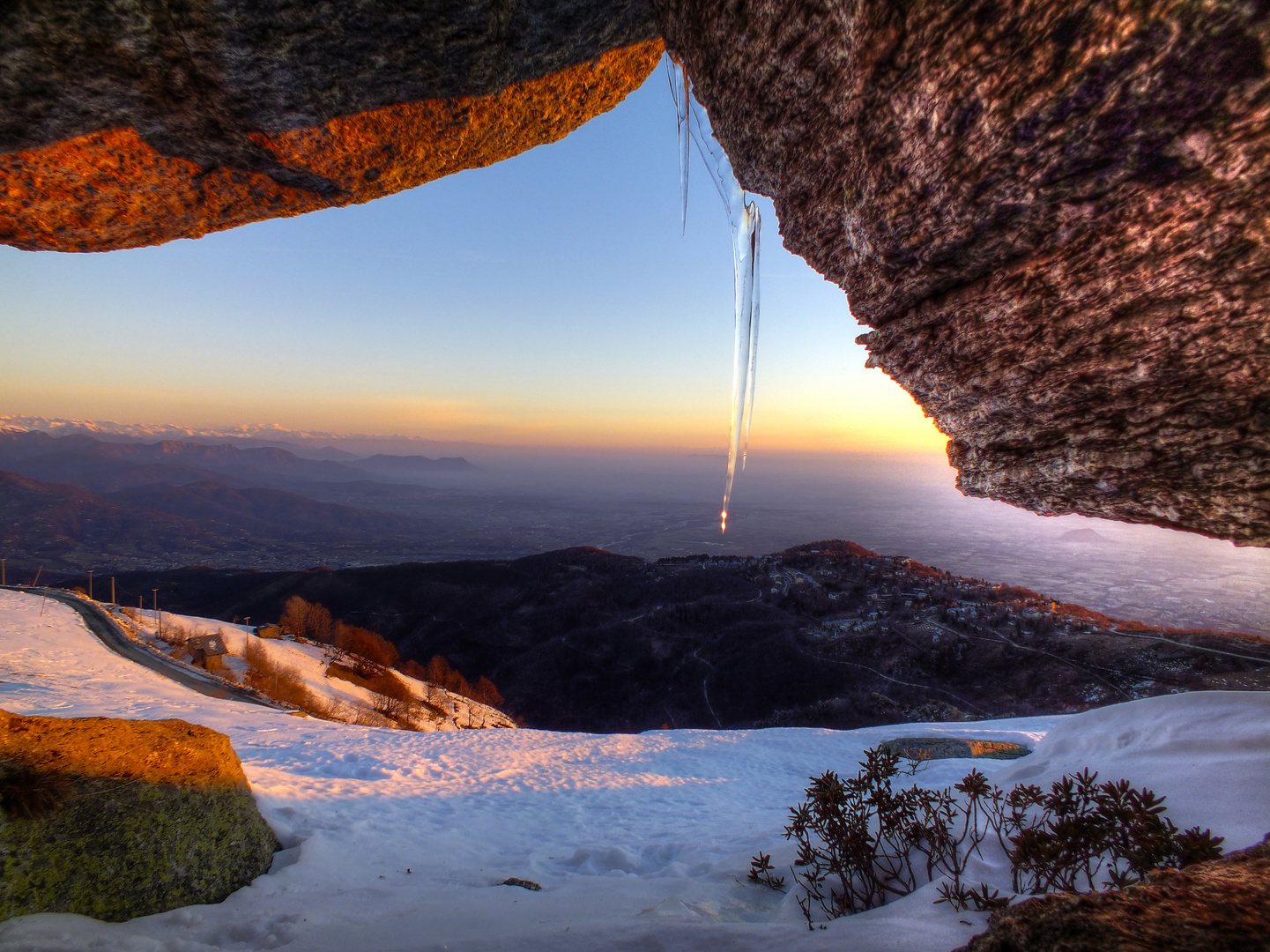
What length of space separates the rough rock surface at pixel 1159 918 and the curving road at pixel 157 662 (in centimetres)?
2008

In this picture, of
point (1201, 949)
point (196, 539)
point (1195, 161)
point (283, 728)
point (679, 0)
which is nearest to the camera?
point (1201, 949)

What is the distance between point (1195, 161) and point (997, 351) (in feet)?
4.47

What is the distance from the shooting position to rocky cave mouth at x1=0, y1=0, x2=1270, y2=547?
2.08 metres

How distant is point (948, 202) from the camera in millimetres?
2699

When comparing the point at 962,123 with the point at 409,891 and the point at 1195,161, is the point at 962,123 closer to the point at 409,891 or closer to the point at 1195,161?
the point at 1195,161

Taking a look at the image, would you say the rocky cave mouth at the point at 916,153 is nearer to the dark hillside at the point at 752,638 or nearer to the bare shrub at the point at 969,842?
the bare shrub at the point at 969,842

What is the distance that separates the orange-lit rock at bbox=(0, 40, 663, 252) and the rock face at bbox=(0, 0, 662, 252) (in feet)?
0.04

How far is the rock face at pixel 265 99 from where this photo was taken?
115 inches

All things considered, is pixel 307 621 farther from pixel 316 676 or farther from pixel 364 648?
pixel 316 676

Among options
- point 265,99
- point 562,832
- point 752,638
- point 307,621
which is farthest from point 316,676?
point 752,638

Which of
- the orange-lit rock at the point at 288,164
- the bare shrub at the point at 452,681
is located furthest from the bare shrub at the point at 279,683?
the orange-lit rock at the point at 288,164

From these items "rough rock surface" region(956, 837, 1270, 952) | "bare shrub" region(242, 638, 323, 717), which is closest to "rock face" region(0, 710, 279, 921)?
"rough rock surface" region(956, 837, 1270, 952)

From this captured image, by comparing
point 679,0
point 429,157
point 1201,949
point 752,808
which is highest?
point 679,0

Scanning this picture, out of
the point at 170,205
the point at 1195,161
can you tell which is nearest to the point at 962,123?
the point at 1195,161
